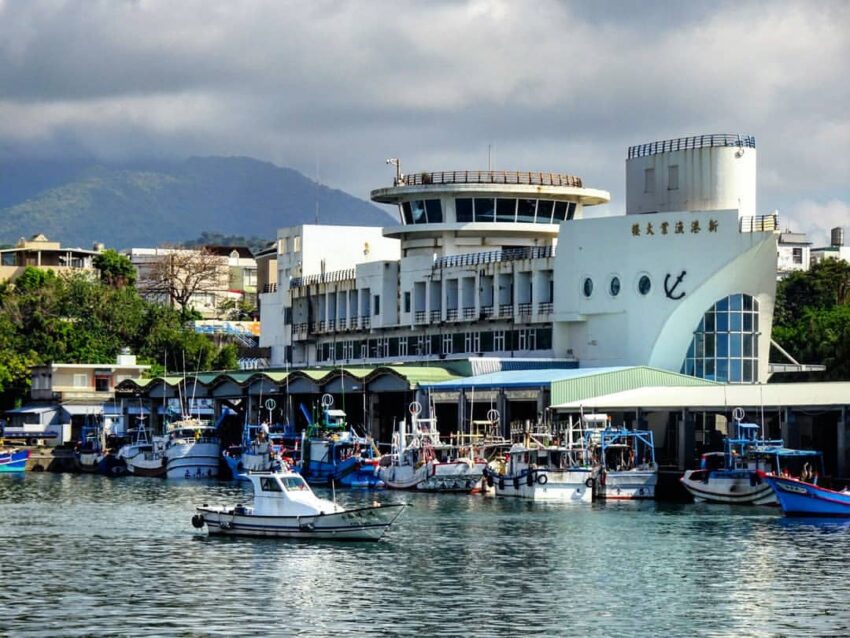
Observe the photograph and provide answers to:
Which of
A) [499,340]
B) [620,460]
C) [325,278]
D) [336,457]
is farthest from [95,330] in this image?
[620,460]

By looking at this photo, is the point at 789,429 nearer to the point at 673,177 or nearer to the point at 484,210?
the point at 673,177

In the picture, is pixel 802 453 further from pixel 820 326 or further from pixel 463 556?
pixel 820 326

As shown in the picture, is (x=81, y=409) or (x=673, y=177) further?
(x=81, y=409)

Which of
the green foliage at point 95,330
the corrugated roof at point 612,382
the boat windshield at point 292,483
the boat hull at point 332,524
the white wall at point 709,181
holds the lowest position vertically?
the boat hull at point 332,524

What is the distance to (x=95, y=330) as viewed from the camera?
178500 mm

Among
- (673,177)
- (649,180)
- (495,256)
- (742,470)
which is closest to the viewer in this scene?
→ (742,470)

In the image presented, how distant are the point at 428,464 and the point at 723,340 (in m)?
24.6

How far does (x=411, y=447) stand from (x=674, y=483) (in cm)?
1752

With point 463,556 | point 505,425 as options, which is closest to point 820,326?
point 505,425

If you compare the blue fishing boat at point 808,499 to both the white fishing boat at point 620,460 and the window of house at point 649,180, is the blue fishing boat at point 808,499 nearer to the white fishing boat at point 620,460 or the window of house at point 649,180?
the white fishing boat at point 620,460

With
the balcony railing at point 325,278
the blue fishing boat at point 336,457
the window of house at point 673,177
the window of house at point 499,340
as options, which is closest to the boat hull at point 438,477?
the blue fishing boat at point 336,457

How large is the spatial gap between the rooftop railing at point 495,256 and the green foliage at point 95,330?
43416 millimetres

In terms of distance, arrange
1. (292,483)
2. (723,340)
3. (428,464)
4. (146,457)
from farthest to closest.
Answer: (146,457), (723,340), (428,464), (292,483)

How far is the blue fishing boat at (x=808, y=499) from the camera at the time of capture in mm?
83562
